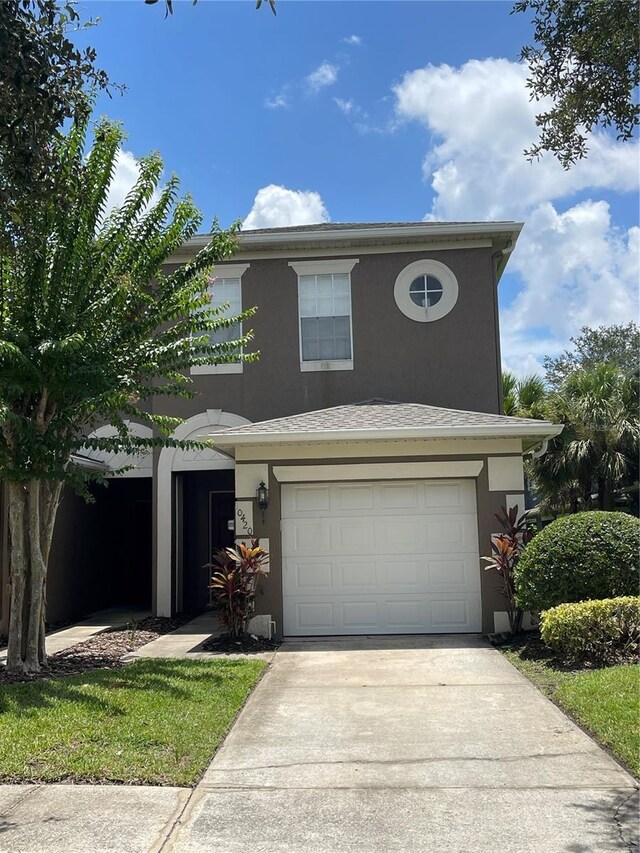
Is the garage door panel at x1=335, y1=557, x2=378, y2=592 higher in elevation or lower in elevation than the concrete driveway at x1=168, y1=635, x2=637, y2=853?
higher

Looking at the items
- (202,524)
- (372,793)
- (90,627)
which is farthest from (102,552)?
(372,793)

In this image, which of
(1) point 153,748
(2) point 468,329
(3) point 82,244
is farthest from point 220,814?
(2) point 468,329

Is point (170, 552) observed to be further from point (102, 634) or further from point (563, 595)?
point (563, 595)

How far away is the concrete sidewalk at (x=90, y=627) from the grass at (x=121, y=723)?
103 inches

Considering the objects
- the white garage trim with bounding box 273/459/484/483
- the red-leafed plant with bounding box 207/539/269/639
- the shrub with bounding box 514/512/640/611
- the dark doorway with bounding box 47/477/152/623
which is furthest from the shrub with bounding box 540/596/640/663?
the dark doorway with bounding box 47/477/152/623

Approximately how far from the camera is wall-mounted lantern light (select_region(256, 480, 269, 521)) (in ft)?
38.3

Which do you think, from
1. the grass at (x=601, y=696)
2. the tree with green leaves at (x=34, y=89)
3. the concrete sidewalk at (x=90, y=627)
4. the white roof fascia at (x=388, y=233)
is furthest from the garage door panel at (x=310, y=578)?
the tree with green leaves at (x=34, y=89)

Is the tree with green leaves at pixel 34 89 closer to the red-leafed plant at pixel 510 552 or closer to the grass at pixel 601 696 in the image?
the grass at pixel 601 696

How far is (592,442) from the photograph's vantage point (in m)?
17.3

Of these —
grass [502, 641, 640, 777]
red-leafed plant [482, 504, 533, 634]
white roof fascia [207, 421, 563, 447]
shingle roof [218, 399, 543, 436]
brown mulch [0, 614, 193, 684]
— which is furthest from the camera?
shingle roof [218, 399, 543, 436]

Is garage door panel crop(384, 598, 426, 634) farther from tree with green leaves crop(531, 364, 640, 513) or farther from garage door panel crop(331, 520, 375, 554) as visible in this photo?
tree with green leaves crop(531, 364, 640, 513)

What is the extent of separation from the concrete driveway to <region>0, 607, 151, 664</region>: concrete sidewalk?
174 inches

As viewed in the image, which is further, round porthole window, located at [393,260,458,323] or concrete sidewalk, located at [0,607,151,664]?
round porthole window, located at [393,260,458,323]

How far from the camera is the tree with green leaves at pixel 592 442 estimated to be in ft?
56.3
